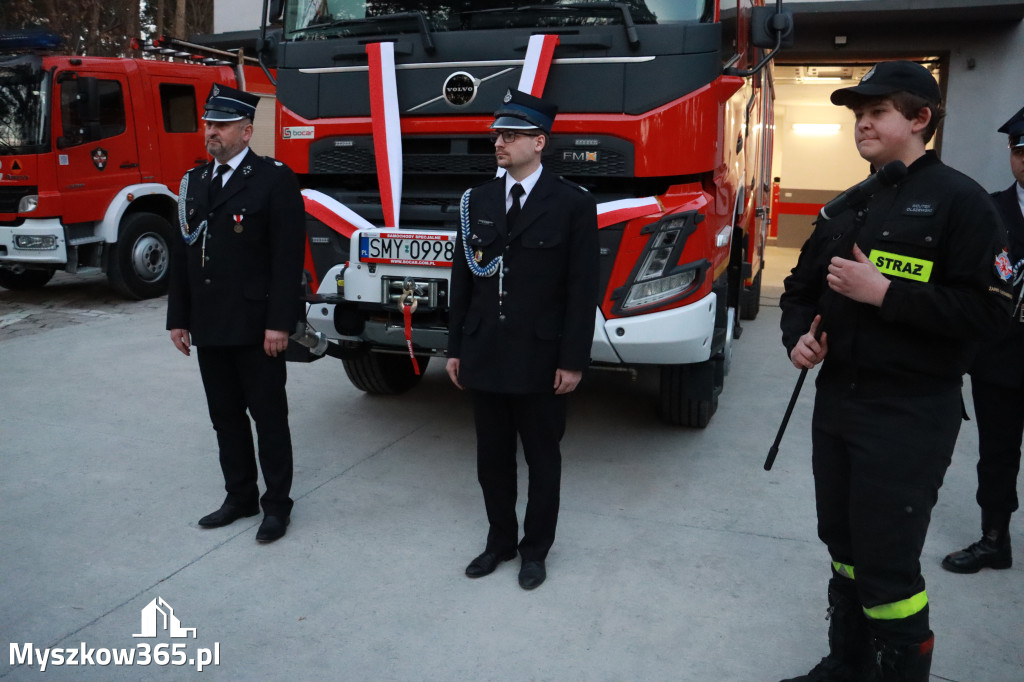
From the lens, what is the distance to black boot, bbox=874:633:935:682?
240 cm

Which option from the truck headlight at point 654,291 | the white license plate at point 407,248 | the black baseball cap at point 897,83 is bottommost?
the truck headlight at point 654,291

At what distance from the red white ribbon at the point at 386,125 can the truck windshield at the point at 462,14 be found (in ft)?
0.68

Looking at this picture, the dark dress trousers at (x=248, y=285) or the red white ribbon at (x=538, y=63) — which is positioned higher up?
the red white ribbon at (x=538, y=63)

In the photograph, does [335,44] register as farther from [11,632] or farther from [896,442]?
[896,442]

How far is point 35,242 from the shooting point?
30.3ft

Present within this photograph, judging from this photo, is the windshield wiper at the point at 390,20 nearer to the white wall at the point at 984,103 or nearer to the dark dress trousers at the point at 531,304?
the dark dress trousers at the point at 531,304

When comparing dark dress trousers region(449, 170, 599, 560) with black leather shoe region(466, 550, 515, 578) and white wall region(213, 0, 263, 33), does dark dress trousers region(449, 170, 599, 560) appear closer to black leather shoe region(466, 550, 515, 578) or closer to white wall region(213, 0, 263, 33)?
black leather shoe region(466, 550, 515, 578)

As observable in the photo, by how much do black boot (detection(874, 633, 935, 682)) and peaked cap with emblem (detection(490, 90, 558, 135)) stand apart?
2.02m

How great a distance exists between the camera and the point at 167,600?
11.0 ft

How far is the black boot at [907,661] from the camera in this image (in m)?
2.40

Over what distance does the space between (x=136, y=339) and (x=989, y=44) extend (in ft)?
35.9

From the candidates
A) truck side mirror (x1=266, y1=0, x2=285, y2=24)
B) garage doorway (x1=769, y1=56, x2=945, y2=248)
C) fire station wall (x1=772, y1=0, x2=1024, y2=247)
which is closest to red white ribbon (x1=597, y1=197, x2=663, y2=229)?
truck side mirror (x1=266, y1=0, x2=285, y2=24)

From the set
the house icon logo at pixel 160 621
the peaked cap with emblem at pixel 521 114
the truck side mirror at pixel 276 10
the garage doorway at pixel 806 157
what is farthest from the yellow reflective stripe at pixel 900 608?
the garage doorway at pixel 806 157

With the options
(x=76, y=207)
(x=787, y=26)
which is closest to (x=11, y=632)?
(x=787, y=26)
